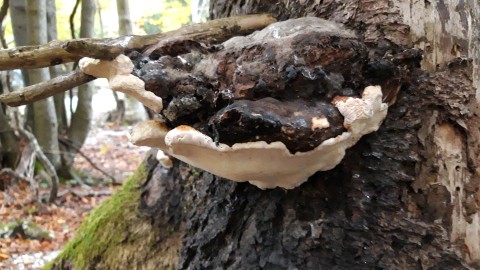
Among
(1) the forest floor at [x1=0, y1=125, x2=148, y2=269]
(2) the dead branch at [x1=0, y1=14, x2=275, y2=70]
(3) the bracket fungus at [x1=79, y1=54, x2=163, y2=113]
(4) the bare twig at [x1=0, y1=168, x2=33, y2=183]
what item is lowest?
(1) the forest floor at [x1=0, y1=125, x2=148, y2=269]

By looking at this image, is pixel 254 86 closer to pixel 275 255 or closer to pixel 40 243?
pixel 275 255

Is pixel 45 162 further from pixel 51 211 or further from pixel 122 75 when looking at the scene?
pixel 122 75

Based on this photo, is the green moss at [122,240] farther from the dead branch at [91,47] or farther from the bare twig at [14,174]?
the bare twig at [14,174]

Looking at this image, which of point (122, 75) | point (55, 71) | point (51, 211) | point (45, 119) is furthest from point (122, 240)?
point (55, 71)

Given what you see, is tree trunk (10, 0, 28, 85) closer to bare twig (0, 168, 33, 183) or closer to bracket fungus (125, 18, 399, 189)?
bare twig (0, 168, 33, 183)

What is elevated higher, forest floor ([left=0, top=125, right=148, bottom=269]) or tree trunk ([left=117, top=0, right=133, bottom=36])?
tree trunk ([left=117, top=0, right=133, bottom=36])

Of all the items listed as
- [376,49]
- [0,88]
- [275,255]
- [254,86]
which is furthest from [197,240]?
[0,88]

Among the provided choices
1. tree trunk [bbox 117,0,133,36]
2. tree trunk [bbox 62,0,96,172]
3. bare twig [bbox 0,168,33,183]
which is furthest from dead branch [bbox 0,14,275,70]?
tree trunk [bbox 117,0,133,36]
